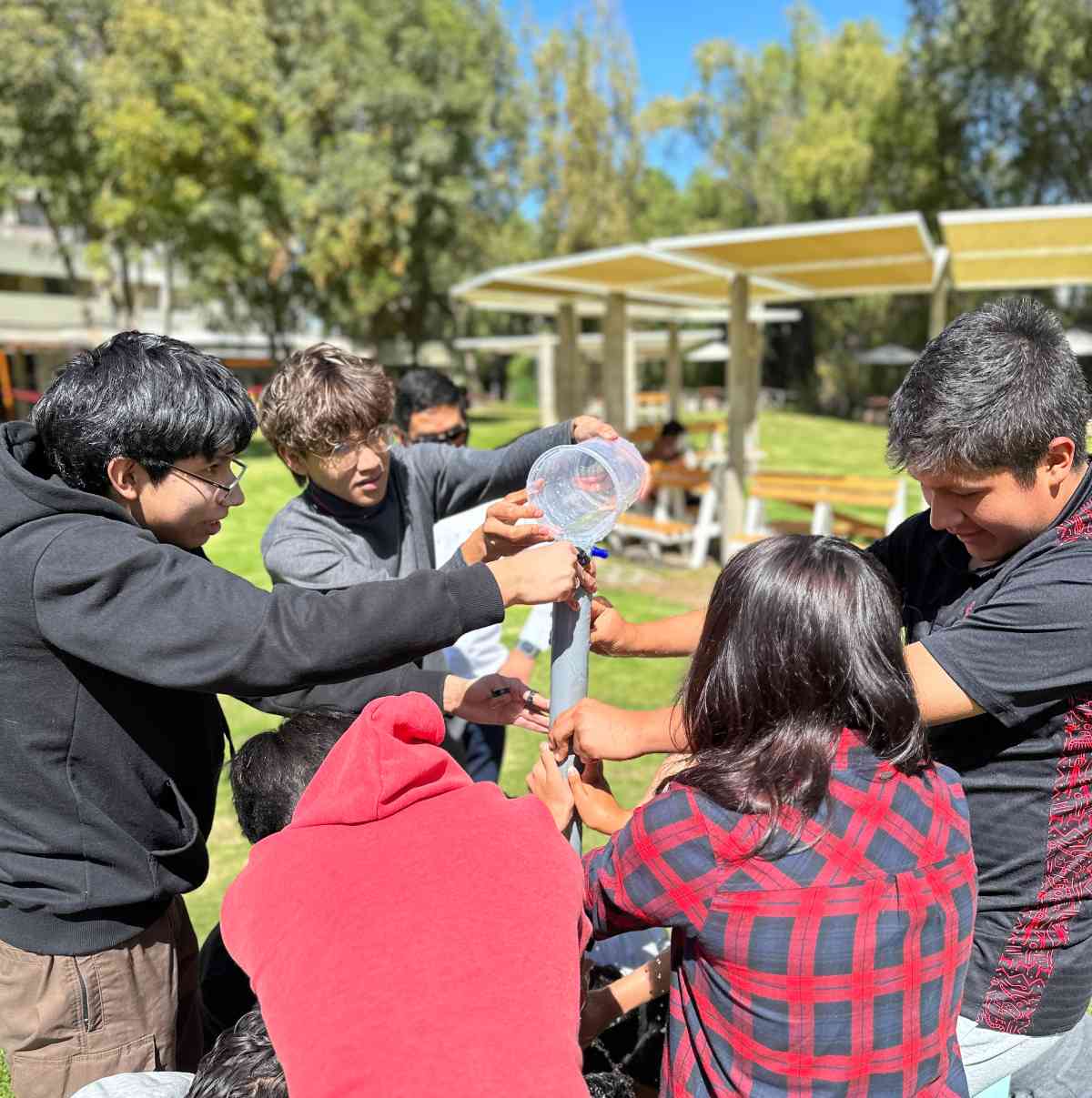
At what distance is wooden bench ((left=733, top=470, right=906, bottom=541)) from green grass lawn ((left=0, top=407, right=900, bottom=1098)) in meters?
0.87

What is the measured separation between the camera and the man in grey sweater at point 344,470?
277cm

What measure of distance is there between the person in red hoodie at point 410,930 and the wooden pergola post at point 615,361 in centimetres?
1101

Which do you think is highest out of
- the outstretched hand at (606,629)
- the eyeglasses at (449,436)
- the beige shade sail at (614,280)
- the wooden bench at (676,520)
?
the beige shade sail at (614,280)

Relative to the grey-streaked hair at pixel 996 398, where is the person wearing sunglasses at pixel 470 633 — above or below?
below

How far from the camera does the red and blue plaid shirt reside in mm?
1464

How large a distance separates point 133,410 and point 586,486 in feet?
3.41

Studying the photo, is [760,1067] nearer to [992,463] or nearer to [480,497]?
[992,463]

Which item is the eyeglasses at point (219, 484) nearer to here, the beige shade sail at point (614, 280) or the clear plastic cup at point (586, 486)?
the clear plastic cup at point (586, 486)

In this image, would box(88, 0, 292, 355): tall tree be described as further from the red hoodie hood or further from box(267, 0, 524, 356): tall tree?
the red hoodie hood

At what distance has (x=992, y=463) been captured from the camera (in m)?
1.79

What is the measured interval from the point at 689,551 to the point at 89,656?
33.7 ft

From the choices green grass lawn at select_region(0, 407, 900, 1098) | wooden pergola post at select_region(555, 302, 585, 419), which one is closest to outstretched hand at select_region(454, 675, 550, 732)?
green grass lawn at select_region(0, 407, 900, 1098)

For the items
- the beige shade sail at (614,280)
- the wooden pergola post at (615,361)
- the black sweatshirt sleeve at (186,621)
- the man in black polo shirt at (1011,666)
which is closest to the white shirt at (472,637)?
the man in black polo shirt at (1011,666)

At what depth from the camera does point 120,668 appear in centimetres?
174
